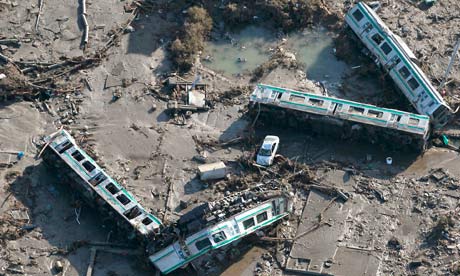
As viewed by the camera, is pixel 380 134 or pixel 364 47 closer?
pixel 380 134

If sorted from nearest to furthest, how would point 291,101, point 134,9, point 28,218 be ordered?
point 28,218
point 291,101
point 134,9

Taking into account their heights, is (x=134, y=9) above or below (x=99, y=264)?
above

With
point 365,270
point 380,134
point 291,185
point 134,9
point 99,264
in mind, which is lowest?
point 99,264

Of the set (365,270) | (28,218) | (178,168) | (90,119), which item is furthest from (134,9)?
(365,270)

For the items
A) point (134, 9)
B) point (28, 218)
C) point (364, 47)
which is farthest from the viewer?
point (134, 9)

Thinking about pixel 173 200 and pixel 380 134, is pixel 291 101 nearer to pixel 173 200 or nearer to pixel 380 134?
pixel 380 134

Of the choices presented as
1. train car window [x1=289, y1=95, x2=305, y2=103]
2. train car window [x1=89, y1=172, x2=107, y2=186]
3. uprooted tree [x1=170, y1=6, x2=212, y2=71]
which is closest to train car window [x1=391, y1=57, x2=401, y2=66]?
train car window [x1=289, y1=95, x2=305, y2=103]

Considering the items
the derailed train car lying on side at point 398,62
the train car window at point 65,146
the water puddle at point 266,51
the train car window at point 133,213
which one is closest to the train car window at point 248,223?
the train car window at point 133,213
